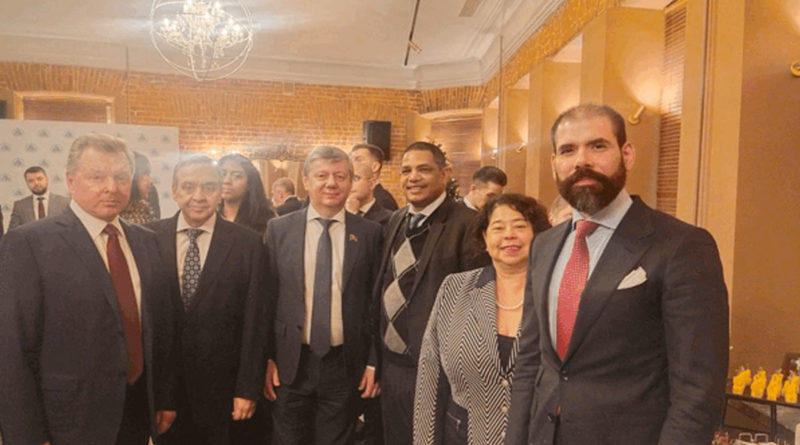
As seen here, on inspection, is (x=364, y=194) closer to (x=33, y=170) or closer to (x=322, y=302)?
(x=322, y=302)

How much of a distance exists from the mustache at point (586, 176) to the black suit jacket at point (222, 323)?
152cm

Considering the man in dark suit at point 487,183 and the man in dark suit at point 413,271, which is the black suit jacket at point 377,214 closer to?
the man in dark suit at point 413,271

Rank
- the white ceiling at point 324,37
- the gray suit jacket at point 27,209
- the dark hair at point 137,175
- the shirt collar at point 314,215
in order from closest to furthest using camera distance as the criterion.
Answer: the shirt collar at point 314,215 < the dark hair at point 137,175 < the gray suit jacket at point 27,209 < the white ceiling at point 324,37

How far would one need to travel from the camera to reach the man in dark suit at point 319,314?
8.05 ft

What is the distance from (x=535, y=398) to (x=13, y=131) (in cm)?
714

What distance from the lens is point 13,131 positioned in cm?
639

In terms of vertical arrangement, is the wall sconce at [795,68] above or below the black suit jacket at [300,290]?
above

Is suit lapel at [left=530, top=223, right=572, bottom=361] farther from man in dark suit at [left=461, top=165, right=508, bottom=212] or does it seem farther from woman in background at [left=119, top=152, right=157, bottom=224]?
man in dark suit at [left=461, top=165, right=508, bottom=212]

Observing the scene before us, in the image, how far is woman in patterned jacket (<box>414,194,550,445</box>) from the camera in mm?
1853

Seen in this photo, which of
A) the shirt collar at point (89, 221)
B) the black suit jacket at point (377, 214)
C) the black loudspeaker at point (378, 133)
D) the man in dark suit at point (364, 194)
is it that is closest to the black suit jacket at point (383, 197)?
the man in dark suit at point (364, 194)

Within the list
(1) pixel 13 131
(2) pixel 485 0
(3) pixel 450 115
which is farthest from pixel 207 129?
(2) pixel 485 0

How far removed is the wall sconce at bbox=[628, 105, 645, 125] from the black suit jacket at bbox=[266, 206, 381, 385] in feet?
7.94

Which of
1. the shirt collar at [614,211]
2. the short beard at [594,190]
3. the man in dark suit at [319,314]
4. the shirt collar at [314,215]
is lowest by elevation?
the man in dark suit at [319,314]

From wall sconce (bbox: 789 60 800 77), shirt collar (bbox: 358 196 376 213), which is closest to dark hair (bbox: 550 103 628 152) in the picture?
wall sconce (bbox: 789 60 800 77)
